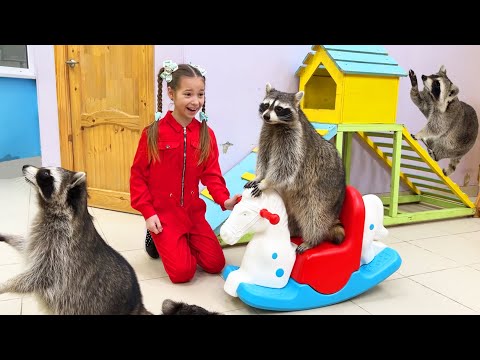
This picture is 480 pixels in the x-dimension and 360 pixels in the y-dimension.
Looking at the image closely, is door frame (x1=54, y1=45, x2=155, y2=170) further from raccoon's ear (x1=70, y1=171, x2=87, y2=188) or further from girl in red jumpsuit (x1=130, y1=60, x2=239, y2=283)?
raccoon's ear (x1=70, y1=171, x2=87, y2=188)

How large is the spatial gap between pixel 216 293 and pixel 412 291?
1.03 meters

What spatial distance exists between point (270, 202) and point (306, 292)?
1.47 feet

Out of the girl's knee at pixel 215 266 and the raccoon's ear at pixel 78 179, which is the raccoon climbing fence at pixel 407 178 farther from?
the raccoon's ear at pixel 78 179

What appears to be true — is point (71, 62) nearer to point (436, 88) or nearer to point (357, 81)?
point (357, 81)

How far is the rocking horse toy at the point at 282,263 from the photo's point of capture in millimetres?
1949

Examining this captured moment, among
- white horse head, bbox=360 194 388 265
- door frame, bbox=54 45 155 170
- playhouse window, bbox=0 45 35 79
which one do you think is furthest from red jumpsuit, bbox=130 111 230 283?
playhouse window, bbox=0 45 35 79

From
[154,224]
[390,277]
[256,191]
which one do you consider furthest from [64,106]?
[390,277]

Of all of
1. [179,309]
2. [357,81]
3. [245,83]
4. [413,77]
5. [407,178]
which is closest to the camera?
[179,309]

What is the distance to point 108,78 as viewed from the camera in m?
3.49

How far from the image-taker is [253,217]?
196 centimetres

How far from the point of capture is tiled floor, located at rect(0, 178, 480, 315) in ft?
6.68

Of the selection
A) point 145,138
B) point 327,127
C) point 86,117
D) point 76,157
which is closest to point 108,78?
point 86,117

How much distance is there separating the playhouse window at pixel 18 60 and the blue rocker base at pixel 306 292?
12.7ft

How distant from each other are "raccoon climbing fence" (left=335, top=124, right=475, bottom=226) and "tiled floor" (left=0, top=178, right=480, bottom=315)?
133 millimetres
